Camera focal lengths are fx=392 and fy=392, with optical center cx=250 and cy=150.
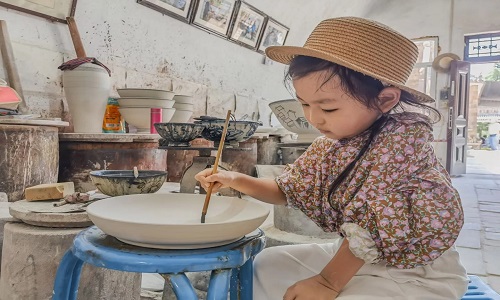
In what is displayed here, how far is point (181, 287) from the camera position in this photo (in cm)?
82

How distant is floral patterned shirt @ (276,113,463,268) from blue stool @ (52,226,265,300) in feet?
0.93

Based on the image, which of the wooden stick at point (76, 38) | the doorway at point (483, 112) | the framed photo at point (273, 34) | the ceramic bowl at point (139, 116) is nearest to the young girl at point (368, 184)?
the ceramic bowl at point (139, 116)

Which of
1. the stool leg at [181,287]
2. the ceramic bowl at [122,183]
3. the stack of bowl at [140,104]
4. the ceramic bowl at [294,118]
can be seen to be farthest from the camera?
the ceramic bowl at [294,118]

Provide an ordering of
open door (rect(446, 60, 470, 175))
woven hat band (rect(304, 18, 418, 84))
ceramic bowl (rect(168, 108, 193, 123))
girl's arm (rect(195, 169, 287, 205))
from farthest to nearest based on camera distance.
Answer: open door (rect(446, 60, 470, 175)), ceramic bowl (rect(168, 108, 193, 123)), girl's arm (rect(195, 169, 287, 205)), woven hat band (rect(304, 18, 418, 84))

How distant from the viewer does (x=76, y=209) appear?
1.54 meters

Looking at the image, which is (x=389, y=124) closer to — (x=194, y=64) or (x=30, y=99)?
(x=30, y=99)

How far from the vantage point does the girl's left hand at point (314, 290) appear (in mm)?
941

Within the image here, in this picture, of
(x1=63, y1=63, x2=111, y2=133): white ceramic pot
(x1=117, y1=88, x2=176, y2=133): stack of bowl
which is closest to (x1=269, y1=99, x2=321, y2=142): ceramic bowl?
(x1=117, y1=88, x2=176, y2=133): stack of bowl

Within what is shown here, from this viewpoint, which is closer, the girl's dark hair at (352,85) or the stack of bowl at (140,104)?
the girl's dark hair at (352,85)

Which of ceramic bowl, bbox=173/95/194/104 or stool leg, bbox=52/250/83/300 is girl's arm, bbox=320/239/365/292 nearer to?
stool leg, bbox=52/250/83/300

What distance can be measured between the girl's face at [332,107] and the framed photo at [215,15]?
3425 mm

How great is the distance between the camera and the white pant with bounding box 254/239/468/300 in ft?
3.27

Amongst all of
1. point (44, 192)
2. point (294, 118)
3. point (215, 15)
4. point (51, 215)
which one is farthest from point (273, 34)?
point (51, 215)

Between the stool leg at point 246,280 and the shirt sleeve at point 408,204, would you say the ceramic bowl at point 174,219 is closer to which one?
the stool leg at point 246,280
